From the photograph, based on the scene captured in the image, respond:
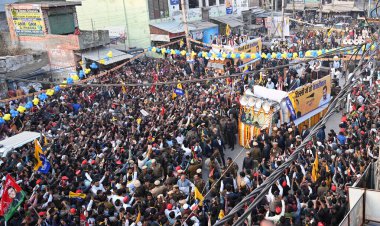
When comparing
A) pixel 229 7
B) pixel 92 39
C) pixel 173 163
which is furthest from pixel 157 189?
pixel 229 7

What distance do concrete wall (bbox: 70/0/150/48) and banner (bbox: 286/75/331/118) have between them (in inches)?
637

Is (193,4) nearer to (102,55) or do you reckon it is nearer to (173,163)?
(102,55)

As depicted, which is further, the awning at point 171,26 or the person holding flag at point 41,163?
the awning at point 171,26

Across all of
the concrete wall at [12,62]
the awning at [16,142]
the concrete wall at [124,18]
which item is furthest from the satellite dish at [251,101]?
the concrete wall at [124,18]

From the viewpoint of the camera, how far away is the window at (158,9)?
2814 centimetres

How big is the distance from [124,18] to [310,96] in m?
18.8

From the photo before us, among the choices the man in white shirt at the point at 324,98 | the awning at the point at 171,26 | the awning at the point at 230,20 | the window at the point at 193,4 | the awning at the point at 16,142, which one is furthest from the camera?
the awning at the point at 230,20

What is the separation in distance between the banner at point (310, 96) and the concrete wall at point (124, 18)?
16.2m

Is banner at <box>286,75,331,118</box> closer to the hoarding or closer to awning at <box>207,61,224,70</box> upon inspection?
awning at <box>207,61,224,70</box>

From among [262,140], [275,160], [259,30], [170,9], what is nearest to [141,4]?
[170,9]

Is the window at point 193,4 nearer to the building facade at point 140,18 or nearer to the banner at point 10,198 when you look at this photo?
the building facade at point 140,18

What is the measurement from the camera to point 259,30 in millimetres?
36781

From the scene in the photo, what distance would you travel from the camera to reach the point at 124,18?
29516mm

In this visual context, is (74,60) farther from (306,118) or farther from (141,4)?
(306,118)
